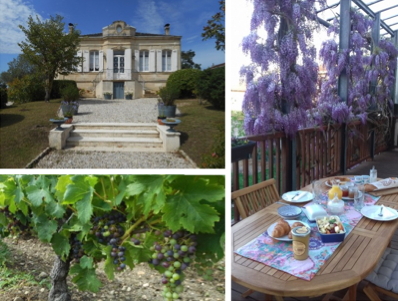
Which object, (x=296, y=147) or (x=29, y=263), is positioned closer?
(x=29, y=263)

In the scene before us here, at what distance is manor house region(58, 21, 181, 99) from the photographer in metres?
1.73

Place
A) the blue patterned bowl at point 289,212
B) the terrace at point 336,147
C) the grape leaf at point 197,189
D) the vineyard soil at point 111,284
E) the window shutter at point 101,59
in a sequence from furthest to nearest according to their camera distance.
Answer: the terrace at point 336,147, the window shutter at point 101,59, the blue patterned bowl at point 289,212, the vineyard soil at point 111,284, the grape leaf at point 197,189

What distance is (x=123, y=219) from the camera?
4.52 feet

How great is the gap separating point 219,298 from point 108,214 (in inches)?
22.6

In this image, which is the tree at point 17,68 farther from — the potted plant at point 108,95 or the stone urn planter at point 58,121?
the potted plant at point 108,95

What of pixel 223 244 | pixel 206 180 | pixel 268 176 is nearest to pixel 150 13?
pixel 206 180

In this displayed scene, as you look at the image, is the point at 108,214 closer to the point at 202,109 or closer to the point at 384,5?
the point at 202,109

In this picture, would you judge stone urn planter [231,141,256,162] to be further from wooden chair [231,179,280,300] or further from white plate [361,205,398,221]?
white plate [361,205,398,221]

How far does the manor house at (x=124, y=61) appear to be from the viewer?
1.73m

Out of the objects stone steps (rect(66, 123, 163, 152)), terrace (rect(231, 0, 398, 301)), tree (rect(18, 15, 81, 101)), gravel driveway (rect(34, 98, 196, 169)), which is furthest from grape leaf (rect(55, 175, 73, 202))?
terrace (rect(231, 0, 398, 301))

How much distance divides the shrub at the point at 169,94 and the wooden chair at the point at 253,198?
1.89 feet

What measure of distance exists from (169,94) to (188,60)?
207mm

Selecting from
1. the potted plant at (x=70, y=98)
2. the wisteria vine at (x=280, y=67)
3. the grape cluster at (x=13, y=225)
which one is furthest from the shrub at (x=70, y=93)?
the wisteria vine at (x=280, y=67)

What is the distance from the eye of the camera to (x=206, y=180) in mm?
1307
